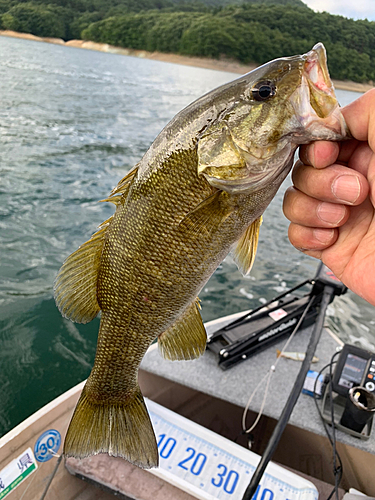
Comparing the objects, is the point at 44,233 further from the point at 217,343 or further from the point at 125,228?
the point at 125,228

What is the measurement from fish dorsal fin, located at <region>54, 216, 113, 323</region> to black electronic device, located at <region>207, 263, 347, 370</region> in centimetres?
191

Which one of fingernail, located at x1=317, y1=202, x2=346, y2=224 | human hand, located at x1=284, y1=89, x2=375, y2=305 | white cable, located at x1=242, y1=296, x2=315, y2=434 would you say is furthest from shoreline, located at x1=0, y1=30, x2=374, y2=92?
fingernail, located at x1=317, y1=202, x2=346, y2=224

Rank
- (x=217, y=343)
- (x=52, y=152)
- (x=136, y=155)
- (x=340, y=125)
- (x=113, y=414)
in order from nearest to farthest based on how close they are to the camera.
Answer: (x=340, y=125)
(x=113, y=414)
(x=217, y=343)
(x=52, y=152)
(x=136, y=155)

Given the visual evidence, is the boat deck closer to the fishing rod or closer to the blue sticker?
the blue sticker

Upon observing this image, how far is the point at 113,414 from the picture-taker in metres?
1.74

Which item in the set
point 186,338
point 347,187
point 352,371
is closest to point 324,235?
point 347,187

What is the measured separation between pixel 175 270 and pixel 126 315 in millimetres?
312

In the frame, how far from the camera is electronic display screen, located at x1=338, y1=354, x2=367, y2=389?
2756 mm

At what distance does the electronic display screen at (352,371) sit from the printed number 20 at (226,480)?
103 centimetres

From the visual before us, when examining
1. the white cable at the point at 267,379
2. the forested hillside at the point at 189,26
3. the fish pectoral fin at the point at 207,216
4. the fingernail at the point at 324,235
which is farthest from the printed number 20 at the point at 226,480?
the forested hillside at the point at 189,26

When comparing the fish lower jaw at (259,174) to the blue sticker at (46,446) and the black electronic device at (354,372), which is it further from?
the blue sticker at (46,446)

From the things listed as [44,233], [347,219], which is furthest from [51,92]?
[347,219]

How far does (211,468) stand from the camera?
8.28 feet

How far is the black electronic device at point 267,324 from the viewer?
3.31m
